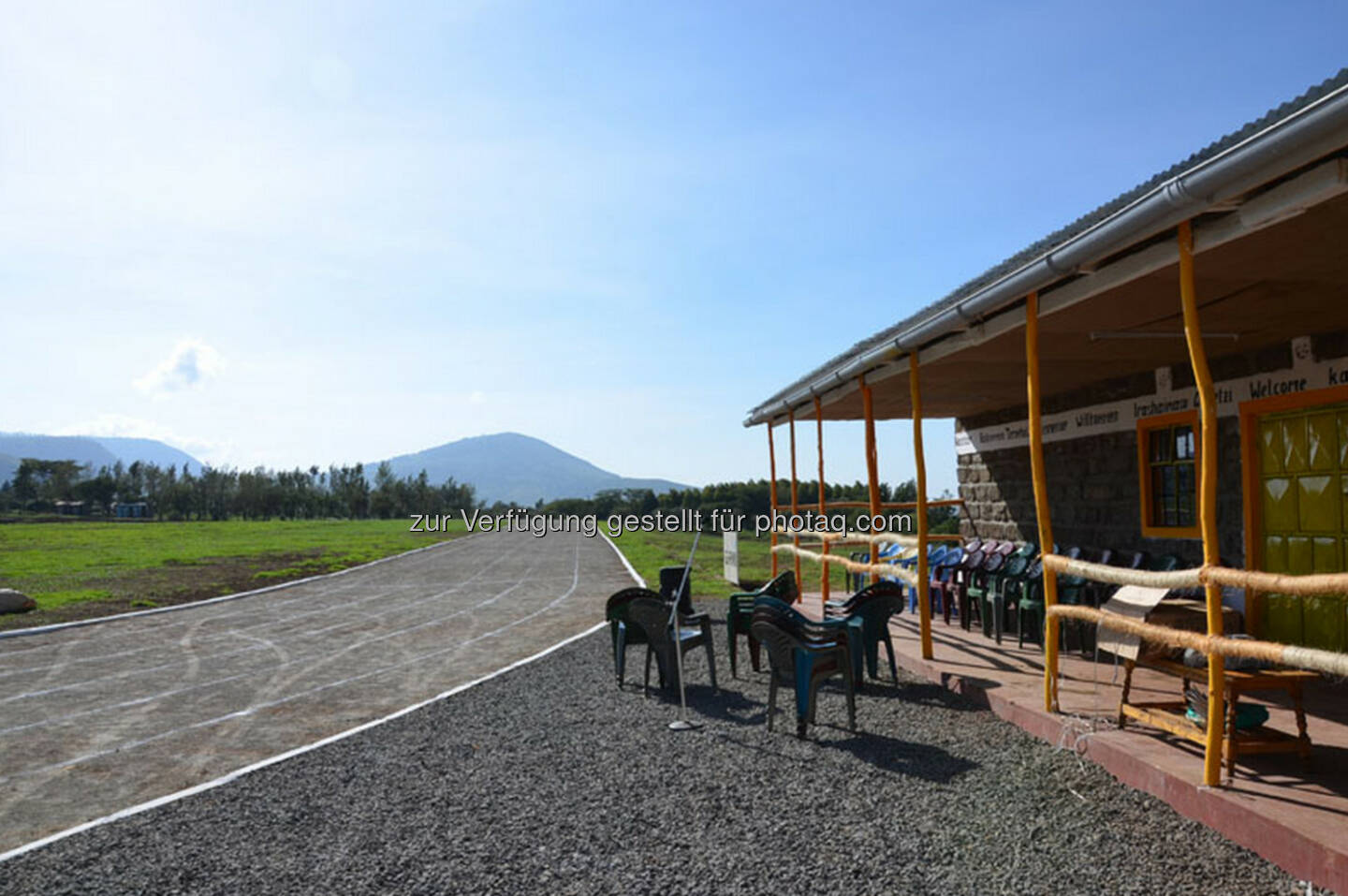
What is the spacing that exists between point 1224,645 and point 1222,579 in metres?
0.30

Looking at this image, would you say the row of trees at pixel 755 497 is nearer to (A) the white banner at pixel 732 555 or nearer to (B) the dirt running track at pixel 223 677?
(A) the white banner at pixel 732 555

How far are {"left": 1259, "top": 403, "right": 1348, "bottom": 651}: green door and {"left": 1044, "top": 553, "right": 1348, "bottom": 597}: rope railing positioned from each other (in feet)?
9.94

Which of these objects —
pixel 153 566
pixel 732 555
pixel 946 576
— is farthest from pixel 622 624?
pixel 153 566

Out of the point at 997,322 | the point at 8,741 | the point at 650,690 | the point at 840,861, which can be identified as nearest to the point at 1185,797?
the point at 840,861

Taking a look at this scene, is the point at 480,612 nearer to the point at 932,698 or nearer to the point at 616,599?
the point at 616,599

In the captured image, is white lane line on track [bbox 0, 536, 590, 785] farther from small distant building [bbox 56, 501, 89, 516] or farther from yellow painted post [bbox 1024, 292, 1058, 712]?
small distant building [bbox 56, 501, 89, 516]

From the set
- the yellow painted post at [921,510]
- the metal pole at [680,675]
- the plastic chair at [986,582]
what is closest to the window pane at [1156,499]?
the plastic chair at [986,582]

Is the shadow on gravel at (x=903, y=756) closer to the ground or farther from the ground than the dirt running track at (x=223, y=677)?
farther from the ground

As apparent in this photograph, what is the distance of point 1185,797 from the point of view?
4418 mm

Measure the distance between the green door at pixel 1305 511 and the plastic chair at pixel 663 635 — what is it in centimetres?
483

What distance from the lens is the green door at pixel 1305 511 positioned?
7410mm

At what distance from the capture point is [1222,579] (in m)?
4.25

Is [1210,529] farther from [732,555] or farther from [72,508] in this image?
[72,508]

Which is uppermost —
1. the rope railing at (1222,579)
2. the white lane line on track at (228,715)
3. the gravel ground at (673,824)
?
the rope railing at (1222,579)
